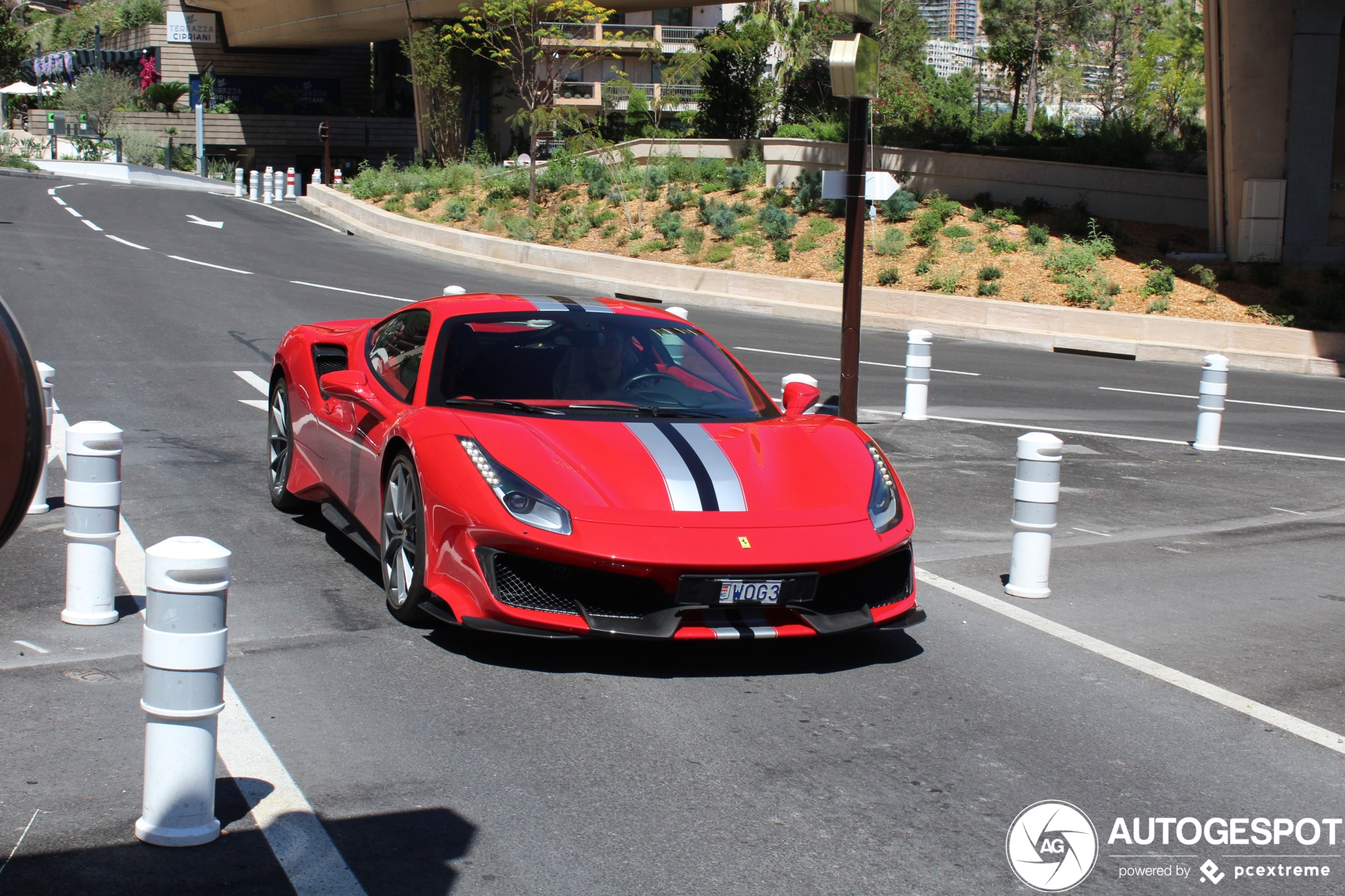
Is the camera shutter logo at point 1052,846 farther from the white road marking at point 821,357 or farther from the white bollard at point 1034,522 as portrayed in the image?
the white road marking at point 821,357

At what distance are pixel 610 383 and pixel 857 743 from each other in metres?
2.38

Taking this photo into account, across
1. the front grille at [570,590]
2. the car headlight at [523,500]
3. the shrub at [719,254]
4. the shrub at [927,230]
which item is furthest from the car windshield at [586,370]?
the shrub at [719,254]

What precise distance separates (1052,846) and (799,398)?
10.1 ft

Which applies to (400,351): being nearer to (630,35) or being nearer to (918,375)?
(918,375)

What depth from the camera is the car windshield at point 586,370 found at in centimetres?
607

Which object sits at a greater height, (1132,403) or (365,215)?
(365,215)

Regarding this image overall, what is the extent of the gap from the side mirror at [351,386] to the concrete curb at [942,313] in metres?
16.5

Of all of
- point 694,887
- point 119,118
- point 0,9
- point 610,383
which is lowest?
point 694,887

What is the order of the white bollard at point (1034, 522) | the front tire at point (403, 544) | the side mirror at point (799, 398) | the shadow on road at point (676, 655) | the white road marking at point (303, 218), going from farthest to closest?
1. the white road marking at point (303, 218)
2. the white bollard at point (1034, 522)
3. the side mirror at point (799, 398)
4. the front tire at point (403, 544)
5. the shadow on road at point (676, 655)

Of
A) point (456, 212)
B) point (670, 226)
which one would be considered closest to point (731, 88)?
point (456, 212)

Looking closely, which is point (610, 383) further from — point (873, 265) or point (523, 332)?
→ point (873, 265)

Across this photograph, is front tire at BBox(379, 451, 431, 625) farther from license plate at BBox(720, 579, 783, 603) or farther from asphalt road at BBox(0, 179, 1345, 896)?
license plate at BBox(720, 579, 783, 603)

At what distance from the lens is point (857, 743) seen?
4555 millimetres

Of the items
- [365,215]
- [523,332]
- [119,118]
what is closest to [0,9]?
[119,118]
